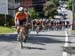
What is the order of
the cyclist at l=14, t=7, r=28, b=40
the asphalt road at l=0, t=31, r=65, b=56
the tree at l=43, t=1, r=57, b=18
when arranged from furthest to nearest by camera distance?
the tree at l=43, t=1, r=57, b=18 < the cyclist at l=14, t=7, r=28, b=40 < the asphalt road at l=0, t=31, r=65, b=56

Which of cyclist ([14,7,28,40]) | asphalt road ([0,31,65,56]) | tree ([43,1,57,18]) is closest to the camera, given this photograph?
asphalt road ([0,31,65,56])

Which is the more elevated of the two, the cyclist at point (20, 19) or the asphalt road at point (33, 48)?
the cyclist at point (20, 19)

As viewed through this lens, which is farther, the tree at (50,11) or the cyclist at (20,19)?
the tree at (50,11)

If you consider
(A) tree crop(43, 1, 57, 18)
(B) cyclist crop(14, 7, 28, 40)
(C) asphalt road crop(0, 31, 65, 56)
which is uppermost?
(B) cyclist crop(14, 7, 28, 40)

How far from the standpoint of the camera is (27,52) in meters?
15.7

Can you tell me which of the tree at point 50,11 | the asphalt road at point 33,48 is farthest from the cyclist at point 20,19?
the tree at point 50,11

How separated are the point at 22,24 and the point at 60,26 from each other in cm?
4311

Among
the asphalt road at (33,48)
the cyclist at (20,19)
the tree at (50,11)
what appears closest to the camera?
the asphalt road at (33,48)

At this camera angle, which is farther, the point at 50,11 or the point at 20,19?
the point at 50,11

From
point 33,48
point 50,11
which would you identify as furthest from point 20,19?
point 50,11

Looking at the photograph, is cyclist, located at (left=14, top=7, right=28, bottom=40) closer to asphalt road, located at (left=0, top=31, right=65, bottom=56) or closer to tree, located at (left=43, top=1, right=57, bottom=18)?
asphalt road, located at (left=0, top=31, right=65, bottom=56)

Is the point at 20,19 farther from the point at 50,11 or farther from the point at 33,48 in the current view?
the point at 50,11

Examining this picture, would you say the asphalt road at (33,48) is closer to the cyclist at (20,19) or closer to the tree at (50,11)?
the cyclist at (20,19)

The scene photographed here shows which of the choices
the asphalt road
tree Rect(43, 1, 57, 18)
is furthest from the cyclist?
tree Rect(43, 1, 57, 18)
